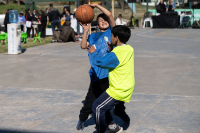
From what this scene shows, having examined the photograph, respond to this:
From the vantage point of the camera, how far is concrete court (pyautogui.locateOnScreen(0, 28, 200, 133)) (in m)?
4.81

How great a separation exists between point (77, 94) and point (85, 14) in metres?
2.26

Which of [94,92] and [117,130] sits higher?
[94,92]

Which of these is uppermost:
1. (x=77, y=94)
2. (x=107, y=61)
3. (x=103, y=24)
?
(x=103, y=24)

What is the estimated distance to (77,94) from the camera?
661 cm

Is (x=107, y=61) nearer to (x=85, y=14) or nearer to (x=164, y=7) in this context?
(x=85, y=14)

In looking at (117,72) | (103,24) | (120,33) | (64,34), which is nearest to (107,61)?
(117,72)

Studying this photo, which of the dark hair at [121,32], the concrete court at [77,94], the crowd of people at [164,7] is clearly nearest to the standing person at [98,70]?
the concrete court at [77,94]

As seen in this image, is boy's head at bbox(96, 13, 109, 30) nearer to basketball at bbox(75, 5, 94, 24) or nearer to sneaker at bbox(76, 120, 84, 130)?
basketball at bbox(75, 5, 94, 24)

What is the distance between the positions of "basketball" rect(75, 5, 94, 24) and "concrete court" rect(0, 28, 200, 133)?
1.65 metres

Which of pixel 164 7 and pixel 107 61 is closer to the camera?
→ pixel 107 61

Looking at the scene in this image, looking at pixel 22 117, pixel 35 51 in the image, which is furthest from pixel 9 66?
pixel 22 117

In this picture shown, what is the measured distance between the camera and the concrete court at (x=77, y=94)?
4.81 meters

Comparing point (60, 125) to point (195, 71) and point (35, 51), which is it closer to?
point (195, 71)

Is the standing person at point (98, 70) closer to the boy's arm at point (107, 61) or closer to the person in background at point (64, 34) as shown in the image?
the boy's arm at point (107, 61)
